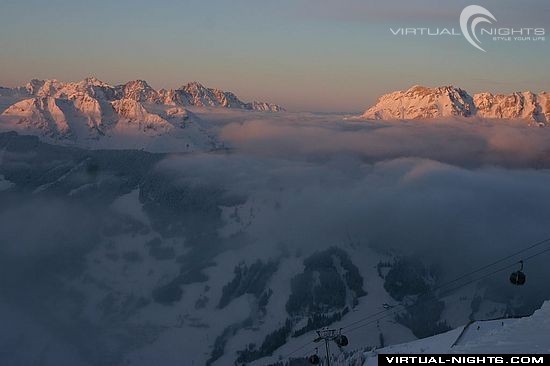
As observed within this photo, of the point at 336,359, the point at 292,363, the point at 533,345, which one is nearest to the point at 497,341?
the point at 533,345

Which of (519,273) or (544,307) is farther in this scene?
(544,307)

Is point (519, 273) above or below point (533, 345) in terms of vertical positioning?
above

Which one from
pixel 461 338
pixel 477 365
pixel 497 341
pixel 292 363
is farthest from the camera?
pixel 292 363

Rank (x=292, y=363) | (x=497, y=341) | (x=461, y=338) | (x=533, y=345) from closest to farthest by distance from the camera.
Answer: (x=533, y=345)
(x=497, y=341)
(x=461, y=338)
(x=292, y=363)

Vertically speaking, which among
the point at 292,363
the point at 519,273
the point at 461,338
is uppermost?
the point at 519,273

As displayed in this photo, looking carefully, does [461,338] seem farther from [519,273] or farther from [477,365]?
[477,365]

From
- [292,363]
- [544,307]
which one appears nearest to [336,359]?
[292,363]
